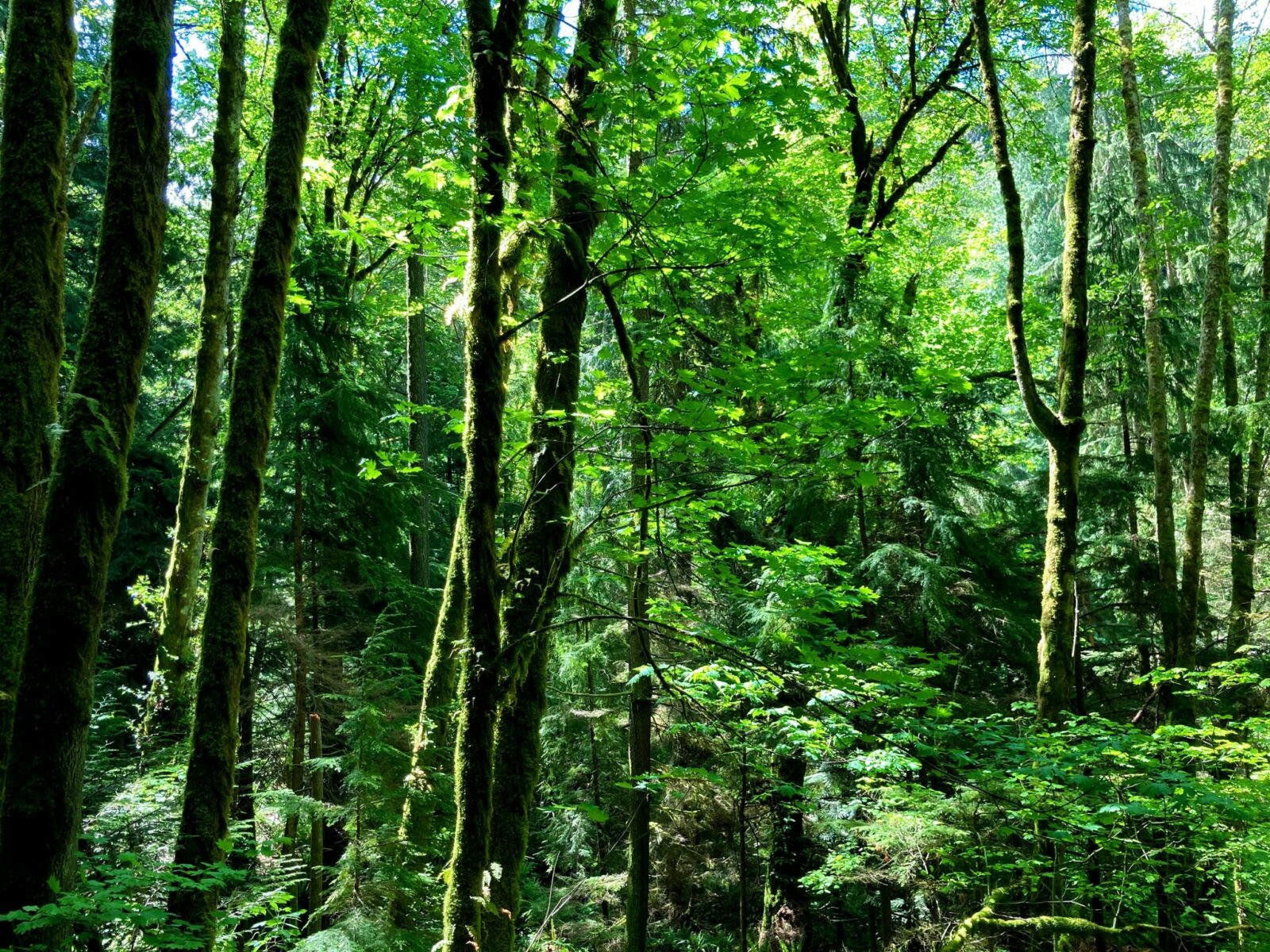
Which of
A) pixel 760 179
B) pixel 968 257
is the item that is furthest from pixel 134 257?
pixel 968 257

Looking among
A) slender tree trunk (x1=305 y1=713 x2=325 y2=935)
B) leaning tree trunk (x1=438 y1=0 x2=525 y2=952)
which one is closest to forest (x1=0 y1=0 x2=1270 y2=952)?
leaning tree trunk (x1=438 y1=0 x2=525 y2=952)

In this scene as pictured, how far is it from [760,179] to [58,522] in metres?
4.25

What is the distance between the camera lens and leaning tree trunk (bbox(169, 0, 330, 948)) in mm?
3826

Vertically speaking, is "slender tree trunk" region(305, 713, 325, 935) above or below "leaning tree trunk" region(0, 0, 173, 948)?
below

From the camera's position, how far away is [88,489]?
3.45 meters

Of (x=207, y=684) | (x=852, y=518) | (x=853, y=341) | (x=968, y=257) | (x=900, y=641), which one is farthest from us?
(x=968, y=257)

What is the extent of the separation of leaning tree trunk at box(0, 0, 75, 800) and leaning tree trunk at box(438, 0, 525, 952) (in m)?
2.12

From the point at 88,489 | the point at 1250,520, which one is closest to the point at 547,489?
the point at 88,489

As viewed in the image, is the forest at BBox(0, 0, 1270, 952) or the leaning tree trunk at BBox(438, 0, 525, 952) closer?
the leaning tree trunk at BBox(438, 0, 525, 952)

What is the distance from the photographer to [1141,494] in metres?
13.3

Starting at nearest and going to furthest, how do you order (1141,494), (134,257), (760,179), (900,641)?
(134,257), (760,179), (900,641), (1141,494)

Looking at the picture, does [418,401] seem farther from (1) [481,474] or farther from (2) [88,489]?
(1) [481,474]

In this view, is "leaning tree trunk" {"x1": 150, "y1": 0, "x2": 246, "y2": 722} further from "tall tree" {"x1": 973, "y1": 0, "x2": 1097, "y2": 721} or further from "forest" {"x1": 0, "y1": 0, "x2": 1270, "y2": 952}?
"tall tree" {"x1": 973, "y1": 0, "x2": 1097, "y2": 721}

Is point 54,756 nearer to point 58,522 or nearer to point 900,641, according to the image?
point 58,522
